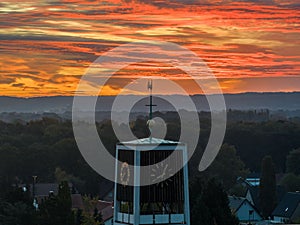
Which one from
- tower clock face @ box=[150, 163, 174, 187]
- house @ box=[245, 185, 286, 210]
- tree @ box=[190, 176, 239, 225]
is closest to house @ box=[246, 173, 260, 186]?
house @ box=[245, 185, 286, 210]

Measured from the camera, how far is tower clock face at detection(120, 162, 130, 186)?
1880cm

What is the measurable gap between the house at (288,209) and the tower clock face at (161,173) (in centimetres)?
3848

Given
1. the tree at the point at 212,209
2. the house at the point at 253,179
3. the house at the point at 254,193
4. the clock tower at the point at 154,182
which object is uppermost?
the clock tower at the point at 154,182

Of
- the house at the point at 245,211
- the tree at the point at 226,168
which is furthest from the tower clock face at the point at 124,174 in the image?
the tree at the point at 226,168

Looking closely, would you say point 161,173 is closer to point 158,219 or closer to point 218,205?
point 158,219

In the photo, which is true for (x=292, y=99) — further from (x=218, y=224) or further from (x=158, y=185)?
(x=158, y=185)

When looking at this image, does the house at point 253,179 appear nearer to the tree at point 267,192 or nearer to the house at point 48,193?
the tree at point 267,192

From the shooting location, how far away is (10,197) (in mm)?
42281

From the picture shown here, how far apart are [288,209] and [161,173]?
4065 centimetres

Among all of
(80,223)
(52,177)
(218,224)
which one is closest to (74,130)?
(52,177)

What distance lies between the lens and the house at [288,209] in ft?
186

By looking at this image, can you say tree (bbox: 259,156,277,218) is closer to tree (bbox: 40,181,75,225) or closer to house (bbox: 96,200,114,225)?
house (bbox: 96,200,114,225)

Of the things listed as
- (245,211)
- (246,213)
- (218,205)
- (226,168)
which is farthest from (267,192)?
(218,205)

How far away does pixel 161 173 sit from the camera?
1850 cm
